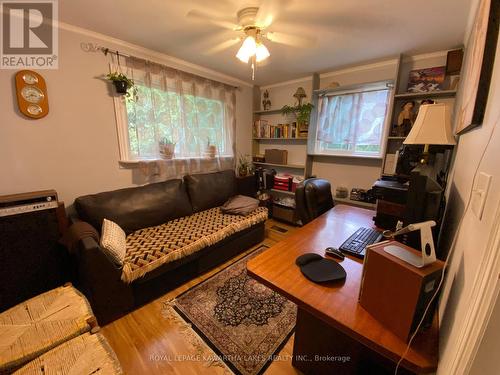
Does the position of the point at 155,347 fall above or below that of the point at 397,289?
below

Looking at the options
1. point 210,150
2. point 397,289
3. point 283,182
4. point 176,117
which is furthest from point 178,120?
point 397,289

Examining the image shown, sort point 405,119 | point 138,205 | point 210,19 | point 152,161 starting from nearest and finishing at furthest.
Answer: point 210,19 → point 138,205 → point 405,119 → point 152,161

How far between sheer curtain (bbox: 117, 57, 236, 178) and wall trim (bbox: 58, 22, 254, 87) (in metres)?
0.12

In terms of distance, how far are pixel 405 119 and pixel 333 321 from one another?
8.26 feet

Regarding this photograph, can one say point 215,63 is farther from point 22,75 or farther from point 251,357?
point 251,357

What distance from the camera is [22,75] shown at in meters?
1.65

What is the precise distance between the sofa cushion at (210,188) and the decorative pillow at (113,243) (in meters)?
1.04

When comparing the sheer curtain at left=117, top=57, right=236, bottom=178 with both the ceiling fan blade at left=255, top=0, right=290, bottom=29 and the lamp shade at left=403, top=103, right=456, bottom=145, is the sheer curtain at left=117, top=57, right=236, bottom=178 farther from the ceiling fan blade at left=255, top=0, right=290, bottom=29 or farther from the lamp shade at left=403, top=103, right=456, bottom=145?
the lamp shade at left=403, top=103, right=456, bottom=145

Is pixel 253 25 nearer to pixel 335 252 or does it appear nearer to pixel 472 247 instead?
pixel 335 252

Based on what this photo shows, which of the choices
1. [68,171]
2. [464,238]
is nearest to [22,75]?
[68,171]

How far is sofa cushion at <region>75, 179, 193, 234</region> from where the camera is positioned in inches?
75.0

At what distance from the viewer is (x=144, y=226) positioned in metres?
2.21

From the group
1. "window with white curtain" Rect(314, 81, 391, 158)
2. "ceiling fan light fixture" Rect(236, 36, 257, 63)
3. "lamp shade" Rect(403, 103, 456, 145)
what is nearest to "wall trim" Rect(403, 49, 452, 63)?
"window with white curtain" Rect(314, 81, 391, 158)

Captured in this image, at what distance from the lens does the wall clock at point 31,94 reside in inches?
64.9
